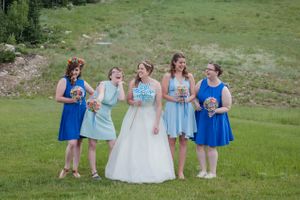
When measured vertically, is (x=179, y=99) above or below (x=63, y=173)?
above

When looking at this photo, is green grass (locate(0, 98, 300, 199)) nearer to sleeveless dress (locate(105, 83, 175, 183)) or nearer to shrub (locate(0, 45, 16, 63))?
sleeveless dress (locate(105, 83, 175, 183))

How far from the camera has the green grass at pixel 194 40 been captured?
86.9 feet

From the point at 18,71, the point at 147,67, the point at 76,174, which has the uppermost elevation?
the point at 147,67

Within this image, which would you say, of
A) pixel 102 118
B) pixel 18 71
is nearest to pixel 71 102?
pixel 102 118

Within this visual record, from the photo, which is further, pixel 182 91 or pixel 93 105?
pixel 182 91

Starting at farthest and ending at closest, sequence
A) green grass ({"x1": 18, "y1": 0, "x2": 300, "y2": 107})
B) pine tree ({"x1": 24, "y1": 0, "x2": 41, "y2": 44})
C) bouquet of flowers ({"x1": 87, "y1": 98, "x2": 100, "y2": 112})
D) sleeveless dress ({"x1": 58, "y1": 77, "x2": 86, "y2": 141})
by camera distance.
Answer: pine tree ({"x1": 24, "y1": 0, "x2": 41, "y2": 44})
green grass ({"x1": 18, "y1": 0, "x2": 300, "y2": 107})
sleeveless dress ({"x1": 58, "y1": 77, "x2": 86, "y2": 141})
bouquet of flowers ({"x1": 87, "y1": 98, "x2": 100, "y2": 112})

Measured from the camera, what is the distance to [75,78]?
9.73 metres

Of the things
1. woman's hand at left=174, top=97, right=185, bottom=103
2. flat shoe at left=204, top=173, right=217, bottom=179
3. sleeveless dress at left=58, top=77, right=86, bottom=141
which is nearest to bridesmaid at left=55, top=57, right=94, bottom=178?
sleeveless dress at left=58, top=77, right=86, bottom=141

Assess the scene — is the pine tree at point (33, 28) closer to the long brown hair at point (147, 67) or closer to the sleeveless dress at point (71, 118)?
the sleeveless dress at point (71, 118)

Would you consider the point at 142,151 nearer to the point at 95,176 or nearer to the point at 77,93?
the point at 95,176

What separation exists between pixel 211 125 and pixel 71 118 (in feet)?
7.80

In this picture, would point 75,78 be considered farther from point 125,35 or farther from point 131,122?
point 125,35

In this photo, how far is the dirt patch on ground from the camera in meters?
24.9

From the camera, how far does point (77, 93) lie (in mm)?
9570
